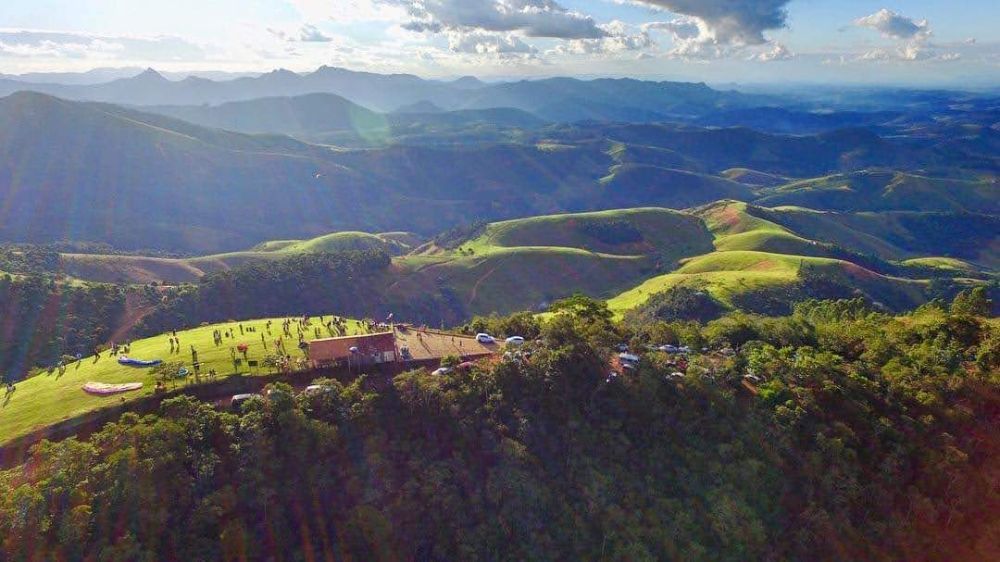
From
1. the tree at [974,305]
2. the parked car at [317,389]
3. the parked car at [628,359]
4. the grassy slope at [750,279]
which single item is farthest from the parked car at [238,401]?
the grassy slope at [750,279]

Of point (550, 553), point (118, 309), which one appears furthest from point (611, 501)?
point (118, 309)

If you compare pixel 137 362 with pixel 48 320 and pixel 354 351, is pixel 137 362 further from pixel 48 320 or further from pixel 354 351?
pixel 48 320

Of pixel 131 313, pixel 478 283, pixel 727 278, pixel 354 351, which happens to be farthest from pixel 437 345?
pixel 727 278

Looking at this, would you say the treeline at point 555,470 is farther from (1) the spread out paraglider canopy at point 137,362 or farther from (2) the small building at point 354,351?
Answer: (1) the spread out paraglider canopy at point 137,362

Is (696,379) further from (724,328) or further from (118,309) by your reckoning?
(118,309)

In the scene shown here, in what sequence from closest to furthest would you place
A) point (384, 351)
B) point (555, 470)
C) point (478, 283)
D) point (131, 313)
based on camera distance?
point (555, 470) < point (384, 351) < point (131, 313) < point (478, 283)

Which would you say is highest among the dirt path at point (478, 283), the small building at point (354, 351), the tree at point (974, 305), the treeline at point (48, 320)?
the tree at point (974, 305)

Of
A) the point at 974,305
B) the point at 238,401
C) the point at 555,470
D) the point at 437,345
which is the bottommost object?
the point at 555,470
